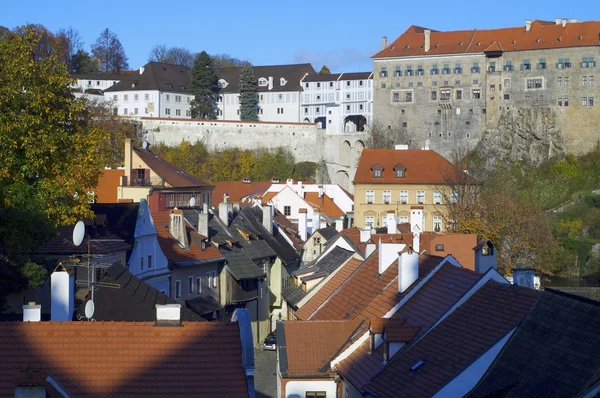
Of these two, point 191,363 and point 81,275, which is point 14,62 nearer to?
point 81,275

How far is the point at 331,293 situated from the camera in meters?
26.4

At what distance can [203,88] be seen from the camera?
112 meters

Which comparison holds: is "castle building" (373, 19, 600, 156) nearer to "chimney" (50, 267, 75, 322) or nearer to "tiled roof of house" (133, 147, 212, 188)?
"tiled roof of house" (133, 147, 212, 188)

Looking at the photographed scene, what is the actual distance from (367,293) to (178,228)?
1179cm

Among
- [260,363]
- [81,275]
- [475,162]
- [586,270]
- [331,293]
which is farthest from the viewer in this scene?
[475,162]

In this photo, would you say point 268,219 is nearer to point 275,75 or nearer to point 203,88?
point 203,88

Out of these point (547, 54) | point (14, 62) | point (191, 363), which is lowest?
point (191, 363)

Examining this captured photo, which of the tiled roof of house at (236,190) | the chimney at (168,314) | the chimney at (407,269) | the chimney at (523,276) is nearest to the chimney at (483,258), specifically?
the chimney at (523,276)

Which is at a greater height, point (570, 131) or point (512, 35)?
point (512, 35)

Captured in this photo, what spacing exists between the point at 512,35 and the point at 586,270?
33.1 metres

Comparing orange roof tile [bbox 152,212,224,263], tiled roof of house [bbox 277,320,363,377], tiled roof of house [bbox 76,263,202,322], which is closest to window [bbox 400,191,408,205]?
orange roof tile [bbox 152,212,224,263]

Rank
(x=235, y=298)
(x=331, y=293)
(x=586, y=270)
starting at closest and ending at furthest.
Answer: (x=331, y=293) < (x=235, y=298) < (x=586, y=270)

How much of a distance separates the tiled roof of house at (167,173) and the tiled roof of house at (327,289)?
78.4ft

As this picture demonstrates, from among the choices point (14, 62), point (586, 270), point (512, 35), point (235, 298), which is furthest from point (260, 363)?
point (512, 35)
